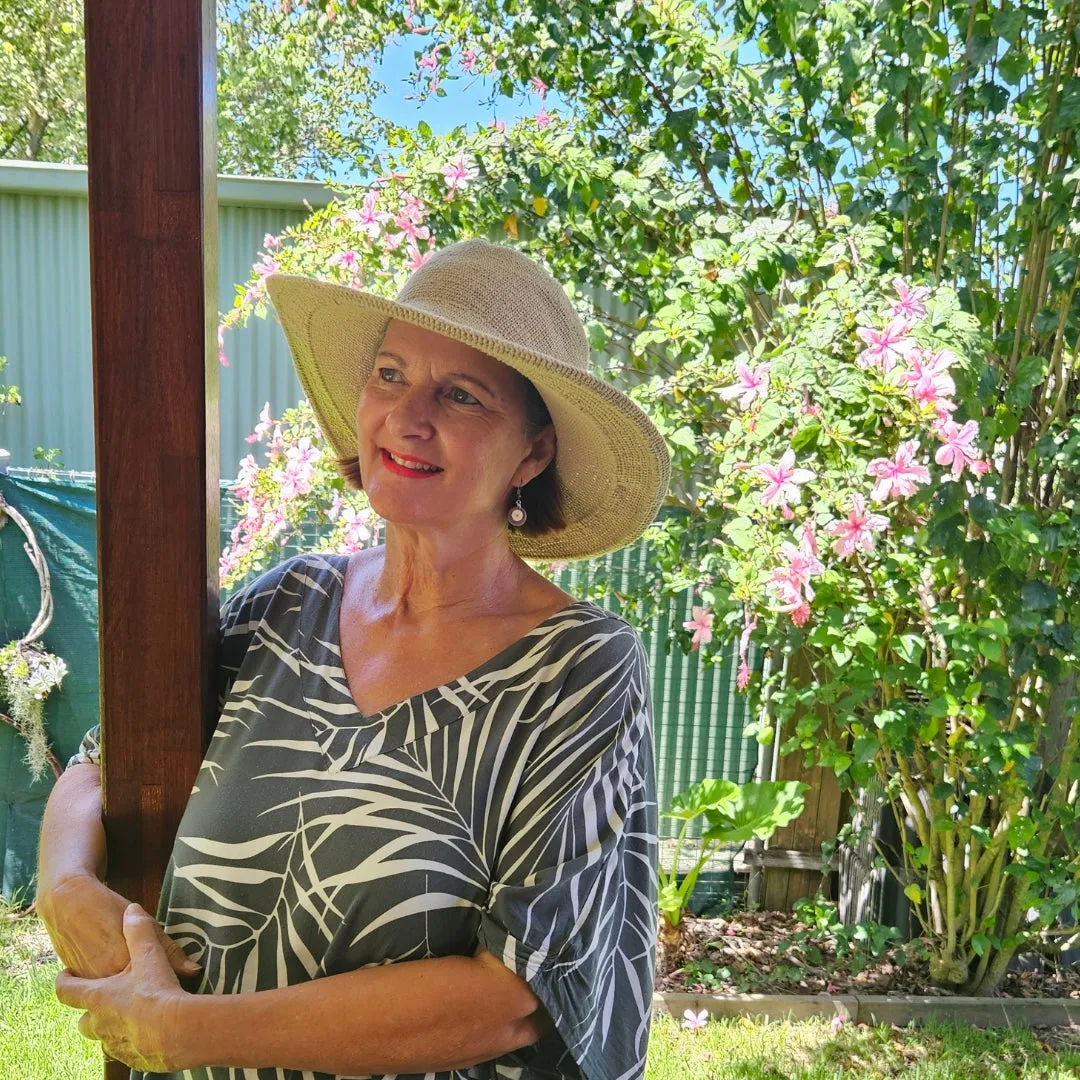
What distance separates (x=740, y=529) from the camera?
2656 millimetres

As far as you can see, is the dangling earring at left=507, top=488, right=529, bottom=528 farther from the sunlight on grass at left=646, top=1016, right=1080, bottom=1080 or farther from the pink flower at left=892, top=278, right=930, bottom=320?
the sunlight on grass at left=646, top=1016, right=1080, bottom=1080

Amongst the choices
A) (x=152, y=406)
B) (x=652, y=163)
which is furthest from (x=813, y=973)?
(x=152, y=406)

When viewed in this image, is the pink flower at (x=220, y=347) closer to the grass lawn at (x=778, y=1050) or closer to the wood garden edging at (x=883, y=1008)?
the grass lawn at (x=778, y=1050)

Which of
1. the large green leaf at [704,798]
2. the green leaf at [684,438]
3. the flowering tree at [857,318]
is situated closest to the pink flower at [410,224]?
the flowering tree at [857,318]

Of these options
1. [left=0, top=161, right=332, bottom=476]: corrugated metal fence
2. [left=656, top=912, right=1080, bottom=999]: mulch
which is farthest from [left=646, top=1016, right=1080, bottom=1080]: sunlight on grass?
[left=0, top=161, right=332, bottom=476]: corrugated metal fence

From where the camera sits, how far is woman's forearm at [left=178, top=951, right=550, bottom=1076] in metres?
0.96

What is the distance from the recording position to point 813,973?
3445 millimetres

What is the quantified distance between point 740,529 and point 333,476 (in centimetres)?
133

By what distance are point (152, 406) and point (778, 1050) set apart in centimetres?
269

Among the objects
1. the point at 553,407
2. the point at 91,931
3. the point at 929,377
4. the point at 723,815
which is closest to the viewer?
the point at 91,931

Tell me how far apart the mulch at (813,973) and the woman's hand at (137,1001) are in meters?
2.60

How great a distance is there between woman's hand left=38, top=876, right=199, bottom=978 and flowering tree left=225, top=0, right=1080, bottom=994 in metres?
1.64

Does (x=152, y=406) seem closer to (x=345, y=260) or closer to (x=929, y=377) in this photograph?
(x=929, y=377)

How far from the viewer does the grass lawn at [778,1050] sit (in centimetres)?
278
